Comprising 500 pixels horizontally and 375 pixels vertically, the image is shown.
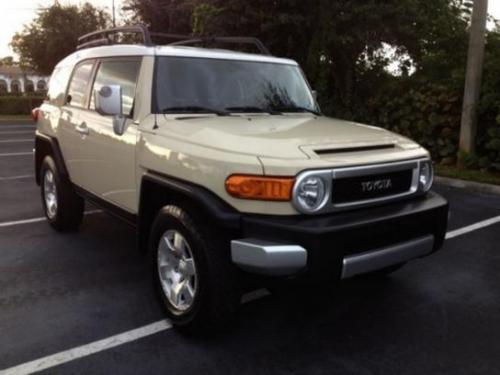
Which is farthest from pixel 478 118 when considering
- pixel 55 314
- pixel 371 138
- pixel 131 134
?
pixel 55 314

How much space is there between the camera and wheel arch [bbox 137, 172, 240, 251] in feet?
9.75

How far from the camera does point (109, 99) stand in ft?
12.1

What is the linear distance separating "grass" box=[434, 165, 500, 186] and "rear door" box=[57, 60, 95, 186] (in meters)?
6.18

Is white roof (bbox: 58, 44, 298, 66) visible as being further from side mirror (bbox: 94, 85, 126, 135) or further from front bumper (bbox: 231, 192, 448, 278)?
front bumper (bbox: 231, 192, 448, 278)

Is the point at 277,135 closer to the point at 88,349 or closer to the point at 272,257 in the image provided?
the point at 272,257

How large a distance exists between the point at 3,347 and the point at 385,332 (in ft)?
8.00

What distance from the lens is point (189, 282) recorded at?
336 centimetres

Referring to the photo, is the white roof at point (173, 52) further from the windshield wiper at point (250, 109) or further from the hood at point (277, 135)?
the hood at point (277, 135)

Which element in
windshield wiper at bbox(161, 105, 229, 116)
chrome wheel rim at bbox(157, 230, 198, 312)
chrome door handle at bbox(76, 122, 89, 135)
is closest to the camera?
chrome wheel rim at bbox(157, 230, 198, 312)

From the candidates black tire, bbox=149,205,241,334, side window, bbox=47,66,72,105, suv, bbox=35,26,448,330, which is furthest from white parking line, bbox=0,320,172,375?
side window, bbox=47,66,72,105

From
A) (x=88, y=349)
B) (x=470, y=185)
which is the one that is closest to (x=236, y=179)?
(x=88, y=349)

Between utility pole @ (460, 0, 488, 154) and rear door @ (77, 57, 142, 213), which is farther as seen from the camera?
utility pole @ (460, 0, 488, 154)

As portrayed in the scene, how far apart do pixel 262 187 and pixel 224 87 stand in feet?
4.90

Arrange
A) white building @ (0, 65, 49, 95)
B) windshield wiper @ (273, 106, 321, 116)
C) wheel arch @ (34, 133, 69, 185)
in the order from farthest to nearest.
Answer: white building @ (0, 65, 49, 95), wheel arch @ (34, 133, 69, 185), windshield wiper @ (273, 106, 321, 116)
